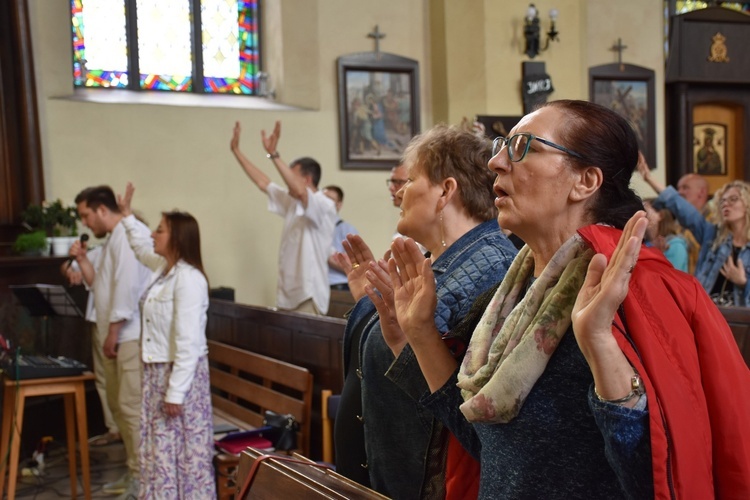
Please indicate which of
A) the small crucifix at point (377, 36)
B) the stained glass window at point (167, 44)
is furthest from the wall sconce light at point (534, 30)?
the stained glass window at point (167, 44)

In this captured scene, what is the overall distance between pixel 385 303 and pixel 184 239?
7.49 ft

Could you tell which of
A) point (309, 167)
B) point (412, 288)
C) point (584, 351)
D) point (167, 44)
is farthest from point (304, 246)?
point (584, 351)

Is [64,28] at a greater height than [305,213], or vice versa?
[64,28]

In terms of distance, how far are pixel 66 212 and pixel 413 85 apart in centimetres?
363

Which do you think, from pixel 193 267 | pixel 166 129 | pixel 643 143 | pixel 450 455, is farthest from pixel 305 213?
pixel 643 143

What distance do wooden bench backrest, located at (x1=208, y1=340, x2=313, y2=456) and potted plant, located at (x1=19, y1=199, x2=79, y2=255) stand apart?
6.25 ft

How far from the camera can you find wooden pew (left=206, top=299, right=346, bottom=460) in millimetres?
4270

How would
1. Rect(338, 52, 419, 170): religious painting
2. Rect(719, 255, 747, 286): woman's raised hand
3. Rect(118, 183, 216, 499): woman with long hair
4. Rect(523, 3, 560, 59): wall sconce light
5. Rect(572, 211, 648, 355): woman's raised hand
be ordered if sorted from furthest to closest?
Rect(338, 52, 419, 170): religious painting < Rect(523, 3, 560, 59): wall sconce light < Rect(719, 255, 747, 286): woman's raised hand < Rect(118, 183, 216, 499): woman with long hair < Rect(572, 211, 648, 355): woman's raised hand

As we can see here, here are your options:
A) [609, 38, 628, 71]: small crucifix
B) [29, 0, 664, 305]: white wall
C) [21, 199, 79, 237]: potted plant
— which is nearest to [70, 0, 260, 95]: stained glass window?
[29, 0, 664, 305]: white wall

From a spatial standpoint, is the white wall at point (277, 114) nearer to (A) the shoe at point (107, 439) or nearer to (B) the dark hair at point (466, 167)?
(A) the shoe at point (107, 439)

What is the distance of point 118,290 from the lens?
199 inches

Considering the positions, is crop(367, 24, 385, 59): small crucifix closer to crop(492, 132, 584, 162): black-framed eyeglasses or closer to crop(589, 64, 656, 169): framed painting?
crop(589, 64, 656, 169): framed painting

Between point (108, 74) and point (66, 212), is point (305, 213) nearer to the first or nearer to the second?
point (66, 212)

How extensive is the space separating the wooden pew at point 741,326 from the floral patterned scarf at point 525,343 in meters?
2.09
